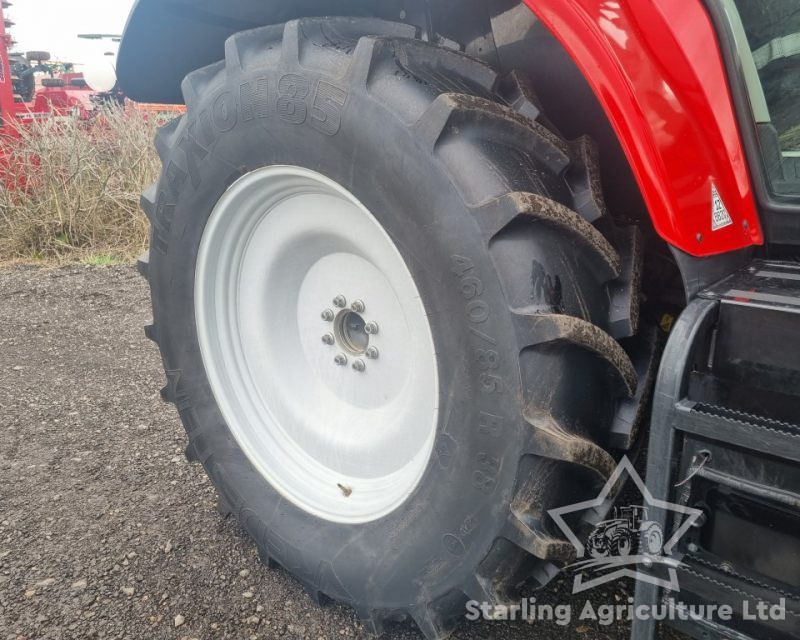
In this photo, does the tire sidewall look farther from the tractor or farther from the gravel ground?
the gravel ground

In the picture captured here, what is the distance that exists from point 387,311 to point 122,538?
104cm

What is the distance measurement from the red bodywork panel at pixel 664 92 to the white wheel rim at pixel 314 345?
0.48m

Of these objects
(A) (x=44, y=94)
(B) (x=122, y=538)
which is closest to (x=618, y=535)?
(B) (x=122, y=538)

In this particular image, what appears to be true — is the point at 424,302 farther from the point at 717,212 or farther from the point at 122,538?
the point at 122,538

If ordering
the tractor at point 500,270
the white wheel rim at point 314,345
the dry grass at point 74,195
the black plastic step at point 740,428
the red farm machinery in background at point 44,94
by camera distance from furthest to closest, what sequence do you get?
the red farm machinery in background at point 44,94 → the dry grass at point 74,195 → the white wheel rim at point 314,345 → the tractor at point 500,270 → the black plastic step at point 740,428

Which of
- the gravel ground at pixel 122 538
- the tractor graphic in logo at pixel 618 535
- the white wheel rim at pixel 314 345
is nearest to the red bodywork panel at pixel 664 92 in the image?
the white wheel rim at pixel 314 345

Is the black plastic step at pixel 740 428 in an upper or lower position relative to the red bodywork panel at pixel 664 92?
lower

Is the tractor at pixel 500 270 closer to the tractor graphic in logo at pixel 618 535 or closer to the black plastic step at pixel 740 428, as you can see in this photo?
the black plastic step at pixel 740 428

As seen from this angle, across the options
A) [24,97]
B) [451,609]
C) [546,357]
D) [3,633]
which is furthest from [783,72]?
[24,97]

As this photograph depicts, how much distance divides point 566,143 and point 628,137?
7.7 inches

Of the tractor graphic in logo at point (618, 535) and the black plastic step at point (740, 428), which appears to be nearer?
the black plastic step at point (740, 428)

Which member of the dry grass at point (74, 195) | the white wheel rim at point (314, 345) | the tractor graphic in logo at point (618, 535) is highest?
the white wheel rim at point (314, 345)

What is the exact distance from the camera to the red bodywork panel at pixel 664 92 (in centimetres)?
104

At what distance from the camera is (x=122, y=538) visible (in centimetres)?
190
